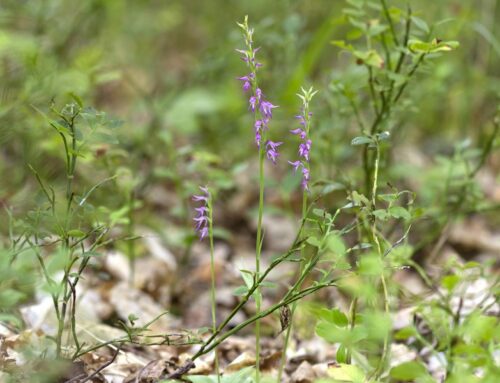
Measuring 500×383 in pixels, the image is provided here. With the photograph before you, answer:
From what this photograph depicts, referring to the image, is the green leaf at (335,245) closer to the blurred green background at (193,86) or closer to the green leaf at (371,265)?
the green leaf at (371,265)

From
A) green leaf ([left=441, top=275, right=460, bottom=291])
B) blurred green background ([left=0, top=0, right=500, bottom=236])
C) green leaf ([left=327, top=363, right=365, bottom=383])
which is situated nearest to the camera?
green leaf ([left=441, top=275, right=460, bottom=291])

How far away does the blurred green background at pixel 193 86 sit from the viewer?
267 cm

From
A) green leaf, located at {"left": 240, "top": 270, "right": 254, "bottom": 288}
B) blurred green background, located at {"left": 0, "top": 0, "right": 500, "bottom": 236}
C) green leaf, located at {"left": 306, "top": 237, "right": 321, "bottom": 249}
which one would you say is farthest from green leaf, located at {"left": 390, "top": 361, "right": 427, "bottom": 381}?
blurred green background, located at {"left": 0, "top": 0, "right": 500, "bottom": 236}

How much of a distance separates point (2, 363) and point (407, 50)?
1374 millimetres

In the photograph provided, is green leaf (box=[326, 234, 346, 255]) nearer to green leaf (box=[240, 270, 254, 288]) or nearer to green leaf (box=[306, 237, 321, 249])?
green leaf (box=[306, 237, 321, 249])

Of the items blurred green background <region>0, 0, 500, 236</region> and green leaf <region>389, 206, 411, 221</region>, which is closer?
green leaf <region>389, 206, 411, 221</region>

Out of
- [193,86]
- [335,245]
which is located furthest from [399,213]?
[193,86]

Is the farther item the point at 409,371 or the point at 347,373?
the point at 347,373

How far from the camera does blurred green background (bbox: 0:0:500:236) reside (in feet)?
8.75

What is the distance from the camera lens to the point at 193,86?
12.7 feet

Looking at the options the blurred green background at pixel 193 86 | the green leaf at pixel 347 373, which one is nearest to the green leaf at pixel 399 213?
the green leaf at pixel 347 373

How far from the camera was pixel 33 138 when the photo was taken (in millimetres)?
2766

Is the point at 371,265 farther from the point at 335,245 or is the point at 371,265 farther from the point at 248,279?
the point at 248,279

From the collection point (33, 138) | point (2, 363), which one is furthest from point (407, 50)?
point (33, 138)
